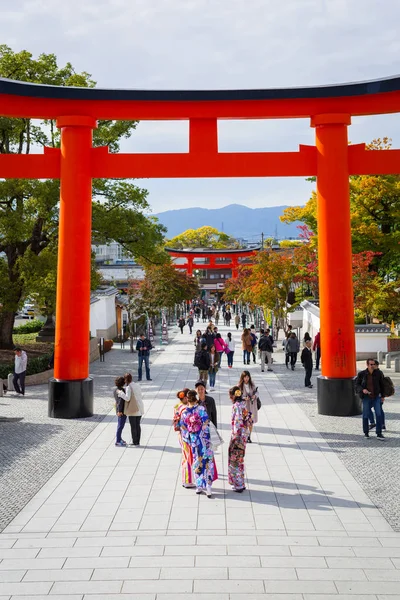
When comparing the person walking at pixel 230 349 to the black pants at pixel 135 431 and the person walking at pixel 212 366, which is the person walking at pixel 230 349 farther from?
the black pants at pixel 135 431

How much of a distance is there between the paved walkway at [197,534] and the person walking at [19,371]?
6.55 metres

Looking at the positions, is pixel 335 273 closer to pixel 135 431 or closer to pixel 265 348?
pixel 135 431

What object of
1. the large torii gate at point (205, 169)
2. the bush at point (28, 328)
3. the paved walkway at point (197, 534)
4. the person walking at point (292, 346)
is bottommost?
the paved walkway at point (197, 534)

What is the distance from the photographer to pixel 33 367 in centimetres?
1970

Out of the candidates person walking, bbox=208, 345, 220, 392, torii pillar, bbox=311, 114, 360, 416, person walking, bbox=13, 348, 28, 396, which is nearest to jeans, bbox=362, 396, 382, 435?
torii pillar, bbox=311, 114, 360, 416

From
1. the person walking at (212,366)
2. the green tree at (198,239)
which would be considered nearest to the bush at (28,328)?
the person walking at (212,366)

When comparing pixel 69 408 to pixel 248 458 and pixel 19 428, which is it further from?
pixel 248 458

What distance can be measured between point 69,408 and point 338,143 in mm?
7788

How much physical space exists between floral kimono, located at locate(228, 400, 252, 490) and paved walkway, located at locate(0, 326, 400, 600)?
24 centimetres

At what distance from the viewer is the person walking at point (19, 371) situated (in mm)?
16688

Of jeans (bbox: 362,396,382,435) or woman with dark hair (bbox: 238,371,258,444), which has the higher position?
woman with dark hair (bbox: 238,371,258,444)

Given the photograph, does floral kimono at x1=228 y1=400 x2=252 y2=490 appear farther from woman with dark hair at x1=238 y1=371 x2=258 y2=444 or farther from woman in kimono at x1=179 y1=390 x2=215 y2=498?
woman with dark hair at x1=238 y1=371 x2=258 y2=444

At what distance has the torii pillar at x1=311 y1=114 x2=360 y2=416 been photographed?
1350 centimetres

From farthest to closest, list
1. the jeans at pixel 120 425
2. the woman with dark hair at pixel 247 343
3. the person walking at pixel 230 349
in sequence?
1. the woman with dark hair at pixel 247 343
2. the person walking at pixel 230 349
3. the jeans at pixel 120 425
